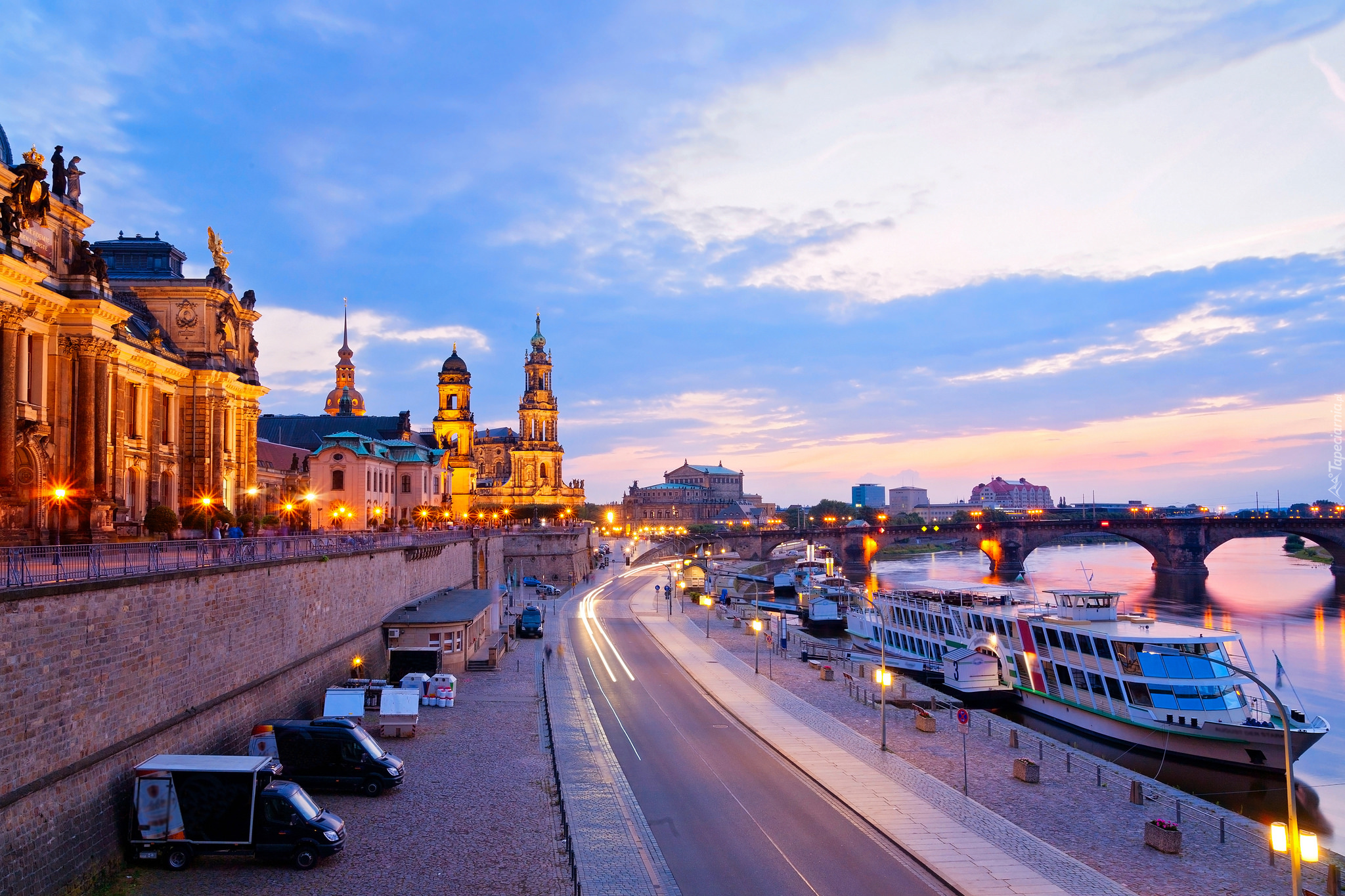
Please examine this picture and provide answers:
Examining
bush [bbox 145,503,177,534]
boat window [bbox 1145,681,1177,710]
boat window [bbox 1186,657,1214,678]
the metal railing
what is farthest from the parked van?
boat window [bbox 1186,657,1214,678]

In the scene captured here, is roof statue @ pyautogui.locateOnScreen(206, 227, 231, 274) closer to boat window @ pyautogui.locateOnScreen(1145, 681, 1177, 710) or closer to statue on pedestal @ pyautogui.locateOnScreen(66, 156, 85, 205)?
statue on pedestal @ pyautogui.locateOnScreen(66, 156, 85, 205)

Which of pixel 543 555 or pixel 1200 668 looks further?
pixel 543 555

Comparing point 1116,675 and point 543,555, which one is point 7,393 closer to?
point 1116,675

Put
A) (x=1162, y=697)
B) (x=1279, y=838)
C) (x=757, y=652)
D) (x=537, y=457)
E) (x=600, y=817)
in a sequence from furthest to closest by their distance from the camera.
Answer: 1. (x=537, y=457)
2. (x=757, y=652)
3. (x=1162, y=697)
4. (x=600, y=817)
5. (x=1279, y=838)

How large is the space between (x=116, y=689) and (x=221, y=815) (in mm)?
3762

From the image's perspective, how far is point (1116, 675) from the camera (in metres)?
39.7

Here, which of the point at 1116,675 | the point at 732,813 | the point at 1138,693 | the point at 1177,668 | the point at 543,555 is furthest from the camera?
the point at 543,555

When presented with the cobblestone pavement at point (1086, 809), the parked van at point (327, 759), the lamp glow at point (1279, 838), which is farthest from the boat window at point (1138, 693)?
the parked van at point (327, 759)

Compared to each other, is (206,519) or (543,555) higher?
(206,519)

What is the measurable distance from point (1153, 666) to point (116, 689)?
3765cm

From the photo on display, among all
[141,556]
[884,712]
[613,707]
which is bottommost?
[613,707]

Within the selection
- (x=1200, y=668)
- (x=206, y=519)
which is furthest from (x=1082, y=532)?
(x=206, y=519)

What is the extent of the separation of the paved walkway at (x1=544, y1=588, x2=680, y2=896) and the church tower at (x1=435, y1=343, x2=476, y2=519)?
331ft

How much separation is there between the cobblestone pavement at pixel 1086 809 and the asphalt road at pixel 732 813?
4.76 meters
